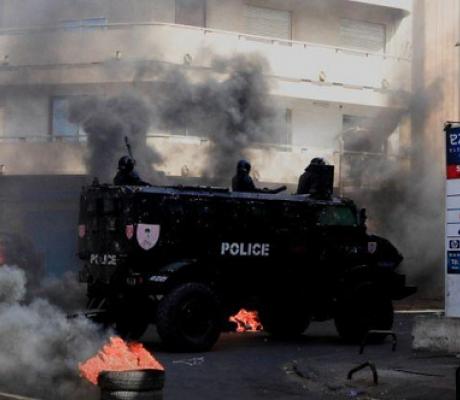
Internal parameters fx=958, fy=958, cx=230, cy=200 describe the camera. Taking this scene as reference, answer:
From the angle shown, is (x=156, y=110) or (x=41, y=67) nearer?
(x=41, y=67)

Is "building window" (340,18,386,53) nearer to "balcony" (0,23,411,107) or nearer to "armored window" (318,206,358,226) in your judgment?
"balcony" (0,23,411,107)

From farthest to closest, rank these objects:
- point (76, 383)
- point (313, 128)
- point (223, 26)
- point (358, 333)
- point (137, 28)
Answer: point (313, 128) → point (223, 26) → point (137, 28) → point (358, 333) → point (76, 383)

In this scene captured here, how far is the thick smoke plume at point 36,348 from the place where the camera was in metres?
8.64

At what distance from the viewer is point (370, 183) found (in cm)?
2078

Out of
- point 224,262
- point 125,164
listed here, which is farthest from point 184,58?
point 224,262

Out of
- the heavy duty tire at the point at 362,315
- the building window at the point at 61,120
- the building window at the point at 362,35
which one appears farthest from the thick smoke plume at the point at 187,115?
the building window at the point at 362,35

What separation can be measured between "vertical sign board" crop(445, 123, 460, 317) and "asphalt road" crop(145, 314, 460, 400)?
70 cm

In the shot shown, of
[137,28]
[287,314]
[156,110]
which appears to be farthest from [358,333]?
[137,28]

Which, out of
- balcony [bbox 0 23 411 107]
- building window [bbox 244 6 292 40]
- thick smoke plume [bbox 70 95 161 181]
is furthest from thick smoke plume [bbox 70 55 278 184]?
building window [bbox 244 6 292 40]

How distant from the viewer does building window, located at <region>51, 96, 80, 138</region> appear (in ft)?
57.4

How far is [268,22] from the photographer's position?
2431cm

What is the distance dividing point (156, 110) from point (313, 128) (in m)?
7.78

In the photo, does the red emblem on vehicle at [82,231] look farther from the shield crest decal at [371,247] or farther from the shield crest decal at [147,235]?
the shield crest decal at [371,247]

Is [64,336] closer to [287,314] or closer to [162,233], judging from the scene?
[162,233]
